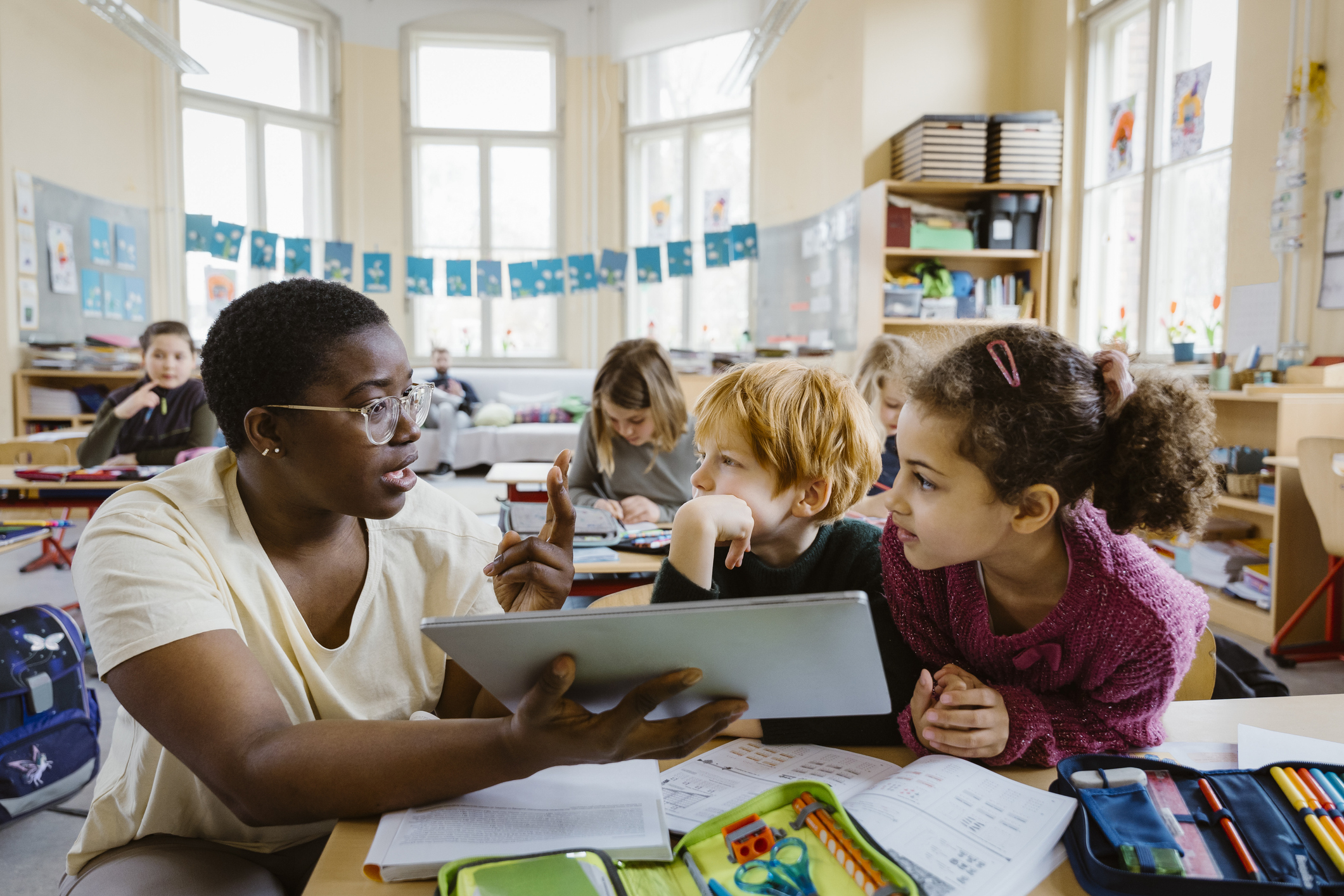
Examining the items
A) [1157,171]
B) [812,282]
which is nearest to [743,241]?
[812,282]

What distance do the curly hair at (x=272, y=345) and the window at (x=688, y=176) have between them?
22.7ft

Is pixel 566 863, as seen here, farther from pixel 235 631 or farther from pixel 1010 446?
pixel 1010 446

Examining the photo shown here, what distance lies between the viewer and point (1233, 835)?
28.1 inches

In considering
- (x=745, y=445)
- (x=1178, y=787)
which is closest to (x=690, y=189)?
(x=745, y=445)

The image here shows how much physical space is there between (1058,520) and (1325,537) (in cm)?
264

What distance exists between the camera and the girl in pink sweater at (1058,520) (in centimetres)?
90

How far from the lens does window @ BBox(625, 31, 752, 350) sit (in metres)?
7.80

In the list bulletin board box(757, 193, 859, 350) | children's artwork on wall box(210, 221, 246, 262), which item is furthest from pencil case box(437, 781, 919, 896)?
children's artwork on wall box(210, 221, 246, 262)

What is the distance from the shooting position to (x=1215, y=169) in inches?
160

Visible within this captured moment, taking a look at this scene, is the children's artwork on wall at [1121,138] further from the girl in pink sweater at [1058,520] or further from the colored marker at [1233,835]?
the colored marker at [1233,835]

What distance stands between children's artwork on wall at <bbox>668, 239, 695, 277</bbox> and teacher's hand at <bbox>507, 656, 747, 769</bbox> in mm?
6203

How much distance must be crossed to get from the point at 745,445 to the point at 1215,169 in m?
3.96

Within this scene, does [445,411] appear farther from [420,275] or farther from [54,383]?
[54,383]

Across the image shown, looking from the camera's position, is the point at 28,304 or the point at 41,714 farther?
Result: the point at 28,304
